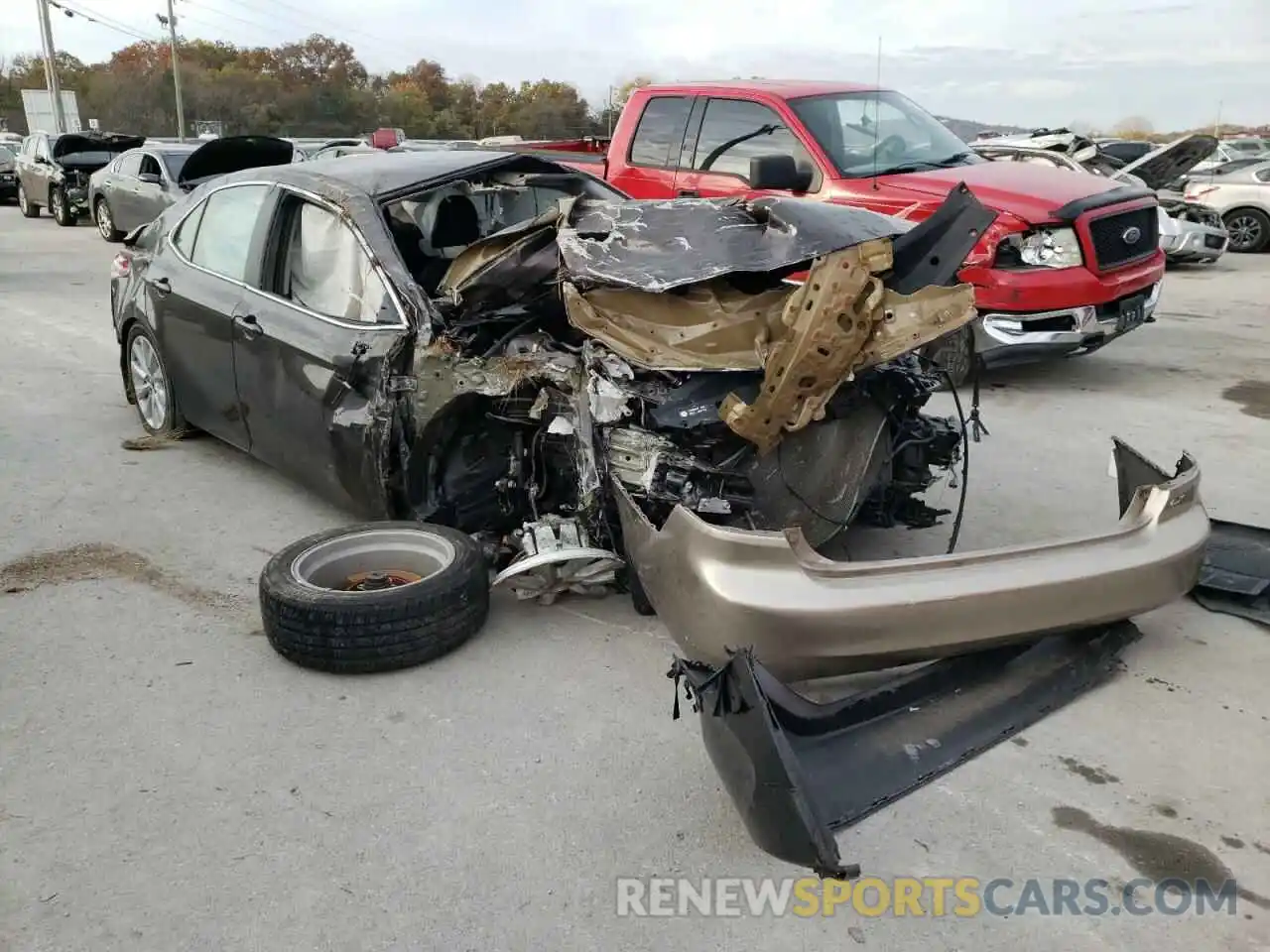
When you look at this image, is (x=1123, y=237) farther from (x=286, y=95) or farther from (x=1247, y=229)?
(x=286, y=95)

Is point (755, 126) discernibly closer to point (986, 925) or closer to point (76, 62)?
point (986, 925)

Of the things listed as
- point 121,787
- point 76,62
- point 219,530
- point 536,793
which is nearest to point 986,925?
point 536,793

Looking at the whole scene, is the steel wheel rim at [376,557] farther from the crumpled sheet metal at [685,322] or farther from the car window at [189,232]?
the car window at [189,232]

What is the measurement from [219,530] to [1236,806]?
420 cm

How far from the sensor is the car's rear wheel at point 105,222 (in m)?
16.3

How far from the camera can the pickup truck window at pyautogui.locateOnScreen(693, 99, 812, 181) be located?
24.5 feet

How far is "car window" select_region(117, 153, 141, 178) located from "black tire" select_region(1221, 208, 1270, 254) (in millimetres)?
16519

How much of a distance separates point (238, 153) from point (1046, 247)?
264 inches

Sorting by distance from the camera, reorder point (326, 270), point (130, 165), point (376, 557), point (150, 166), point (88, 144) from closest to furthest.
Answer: point (376, 557) < point (326, 270) < point (150, 166) < point (130, 165) < point (88, 144)

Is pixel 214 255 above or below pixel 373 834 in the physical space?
above

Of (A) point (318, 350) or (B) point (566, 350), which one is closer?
(B) point (566, 350)

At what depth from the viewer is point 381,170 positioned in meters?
4.73

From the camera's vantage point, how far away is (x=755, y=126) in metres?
7.58

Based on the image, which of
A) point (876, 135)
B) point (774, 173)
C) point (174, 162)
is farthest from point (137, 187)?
point (774, 173)
